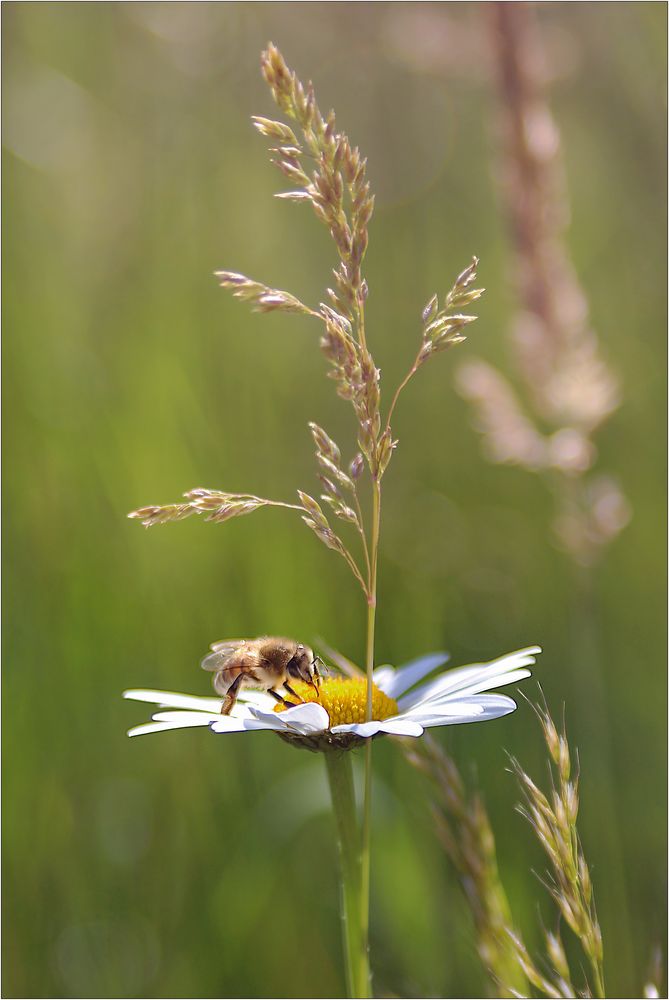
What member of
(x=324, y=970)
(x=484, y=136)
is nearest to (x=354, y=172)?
(x=324, y=970)

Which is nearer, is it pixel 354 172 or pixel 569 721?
pixel 354 172

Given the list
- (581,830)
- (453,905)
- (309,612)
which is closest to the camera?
(453,905)

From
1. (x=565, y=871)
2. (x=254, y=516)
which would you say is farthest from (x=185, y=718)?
(x=254, y=516)

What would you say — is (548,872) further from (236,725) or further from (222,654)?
(222,654)

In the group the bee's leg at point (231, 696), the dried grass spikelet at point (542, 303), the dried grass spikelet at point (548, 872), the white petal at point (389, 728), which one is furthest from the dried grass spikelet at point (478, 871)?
the dried grass spikelet at point (542, 303)

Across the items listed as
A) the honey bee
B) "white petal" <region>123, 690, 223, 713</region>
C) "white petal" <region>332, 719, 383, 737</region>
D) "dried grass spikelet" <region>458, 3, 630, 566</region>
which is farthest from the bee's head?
"dried grass spikelet" <region>458, 3, 630, 566</region>

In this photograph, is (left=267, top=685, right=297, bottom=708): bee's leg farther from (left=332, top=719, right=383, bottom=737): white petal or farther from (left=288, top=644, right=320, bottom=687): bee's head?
(left=332, top=719, right=383, bottom=737): white petal

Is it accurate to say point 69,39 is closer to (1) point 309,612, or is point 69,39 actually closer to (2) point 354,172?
(1) point 309,612
